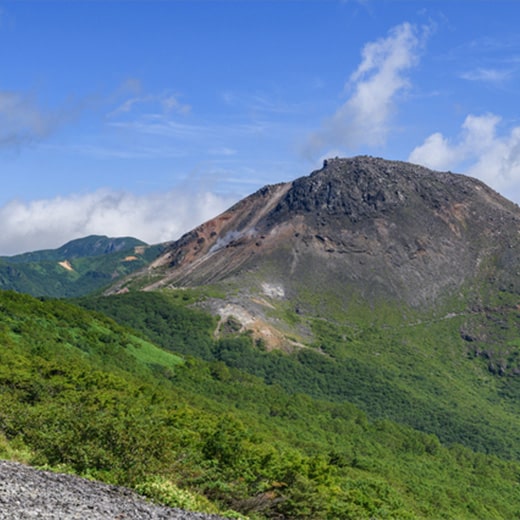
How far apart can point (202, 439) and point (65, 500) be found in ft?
120

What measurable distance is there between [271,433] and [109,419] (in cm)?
→ 7229

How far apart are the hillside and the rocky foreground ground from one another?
142 inches

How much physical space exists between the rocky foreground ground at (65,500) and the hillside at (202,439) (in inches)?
142

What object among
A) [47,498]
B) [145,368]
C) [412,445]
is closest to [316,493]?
[47,498]

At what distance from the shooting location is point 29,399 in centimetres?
7412

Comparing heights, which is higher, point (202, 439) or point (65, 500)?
point (65, 500)

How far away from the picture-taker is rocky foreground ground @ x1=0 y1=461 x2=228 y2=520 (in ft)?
99.6

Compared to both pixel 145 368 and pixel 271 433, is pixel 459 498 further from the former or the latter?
pixel 145 368

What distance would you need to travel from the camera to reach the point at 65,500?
108ft

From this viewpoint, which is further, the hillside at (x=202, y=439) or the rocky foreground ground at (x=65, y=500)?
the hillside at (x=202, y=439)

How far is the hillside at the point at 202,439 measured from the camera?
160 feet

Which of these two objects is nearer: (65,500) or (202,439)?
(65,500)

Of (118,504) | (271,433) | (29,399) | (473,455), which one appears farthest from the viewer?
(473,455)

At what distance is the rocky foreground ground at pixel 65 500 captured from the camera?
3037 cm
